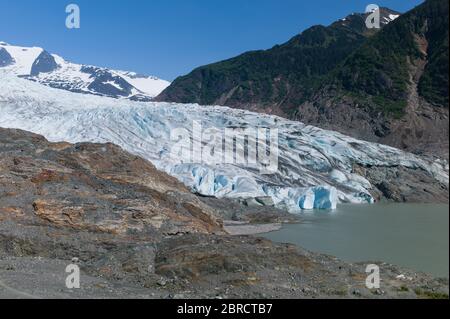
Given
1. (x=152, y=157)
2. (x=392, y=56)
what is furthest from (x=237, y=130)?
(x=392, y=56)

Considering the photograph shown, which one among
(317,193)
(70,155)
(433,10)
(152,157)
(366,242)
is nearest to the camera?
(366,242)

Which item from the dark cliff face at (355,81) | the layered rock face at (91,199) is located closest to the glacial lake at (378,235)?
the layered rock face at (91,199)

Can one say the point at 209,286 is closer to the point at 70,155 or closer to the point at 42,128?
the point at 70,155

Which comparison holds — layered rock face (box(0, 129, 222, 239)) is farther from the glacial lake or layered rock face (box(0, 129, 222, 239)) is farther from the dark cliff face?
the dark cliff face

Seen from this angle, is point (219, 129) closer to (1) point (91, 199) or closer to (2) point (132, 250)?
(1) point (91, 199)

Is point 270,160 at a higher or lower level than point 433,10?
lower

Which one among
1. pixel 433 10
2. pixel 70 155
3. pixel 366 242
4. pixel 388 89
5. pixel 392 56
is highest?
pixel 433 10

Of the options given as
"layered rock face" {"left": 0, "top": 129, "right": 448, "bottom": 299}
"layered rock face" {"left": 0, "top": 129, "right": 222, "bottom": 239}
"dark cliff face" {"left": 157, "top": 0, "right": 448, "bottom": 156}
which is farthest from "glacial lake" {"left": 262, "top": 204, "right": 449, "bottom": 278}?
"dark cliff face" {"left": 157, "top": 0, "right": 448, "bottom": 156}
